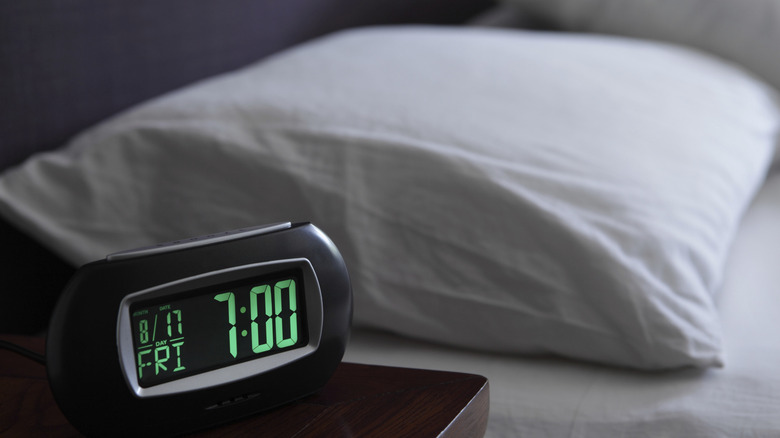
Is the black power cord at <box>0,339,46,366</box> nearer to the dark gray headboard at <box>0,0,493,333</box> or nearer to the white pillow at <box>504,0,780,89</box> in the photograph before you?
the dark gray headboard at <box>0,0,493,333</box>

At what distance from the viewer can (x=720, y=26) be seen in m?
1.06

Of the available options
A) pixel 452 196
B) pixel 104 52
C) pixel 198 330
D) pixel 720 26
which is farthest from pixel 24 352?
pixel 720 26

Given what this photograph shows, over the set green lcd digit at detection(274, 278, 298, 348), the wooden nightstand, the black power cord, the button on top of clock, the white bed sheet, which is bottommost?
the white bed sheet

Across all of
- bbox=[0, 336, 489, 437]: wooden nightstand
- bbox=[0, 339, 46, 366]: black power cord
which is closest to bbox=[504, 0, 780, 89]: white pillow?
bbox=[0, 336, 489, 437]: wooden nightstand

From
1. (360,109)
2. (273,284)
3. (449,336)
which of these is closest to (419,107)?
(360,109)

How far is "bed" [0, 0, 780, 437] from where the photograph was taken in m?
0.55

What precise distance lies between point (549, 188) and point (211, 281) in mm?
304

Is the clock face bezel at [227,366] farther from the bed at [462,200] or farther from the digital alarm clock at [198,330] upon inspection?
the bed at [462,200]

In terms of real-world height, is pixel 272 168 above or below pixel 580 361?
above

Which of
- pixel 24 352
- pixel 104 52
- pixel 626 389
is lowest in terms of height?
pixel 626 389

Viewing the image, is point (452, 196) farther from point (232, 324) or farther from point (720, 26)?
point (720, 26)

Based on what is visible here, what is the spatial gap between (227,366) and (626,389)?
0.31 meters

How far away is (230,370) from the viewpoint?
0.40m

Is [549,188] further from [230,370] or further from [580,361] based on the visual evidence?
[230,370]
